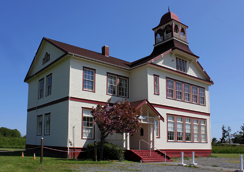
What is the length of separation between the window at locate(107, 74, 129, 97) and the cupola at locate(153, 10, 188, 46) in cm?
716

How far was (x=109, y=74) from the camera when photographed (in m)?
22.5

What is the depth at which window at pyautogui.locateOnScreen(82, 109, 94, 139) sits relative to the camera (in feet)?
64.8

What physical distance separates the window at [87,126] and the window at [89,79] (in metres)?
1.88

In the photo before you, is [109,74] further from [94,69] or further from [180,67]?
[180,67]

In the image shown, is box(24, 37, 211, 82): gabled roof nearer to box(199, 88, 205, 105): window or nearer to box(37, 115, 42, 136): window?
box(199, 88, 205, 105): window

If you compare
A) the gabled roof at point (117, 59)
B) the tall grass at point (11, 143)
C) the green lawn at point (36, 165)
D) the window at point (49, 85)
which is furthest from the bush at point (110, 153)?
the tall grass at point (11, 143)

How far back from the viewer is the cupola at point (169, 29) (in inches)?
1065

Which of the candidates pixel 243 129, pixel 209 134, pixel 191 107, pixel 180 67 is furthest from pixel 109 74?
pixel 243 129

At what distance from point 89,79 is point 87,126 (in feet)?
12.5

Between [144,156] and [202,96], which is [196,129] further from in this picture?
[144,156]

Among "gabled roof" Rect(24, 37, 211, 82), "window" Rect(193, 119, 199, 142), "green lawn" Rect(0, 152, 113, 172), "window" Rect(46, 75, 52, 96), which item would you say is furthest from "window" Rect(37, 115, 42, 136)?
"window" Rect(193, 119, 199, 142)

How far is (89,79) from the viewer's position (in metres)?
21.0

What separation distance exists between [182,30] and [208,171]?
60.9 ft

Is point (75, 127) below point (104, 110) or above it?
below
